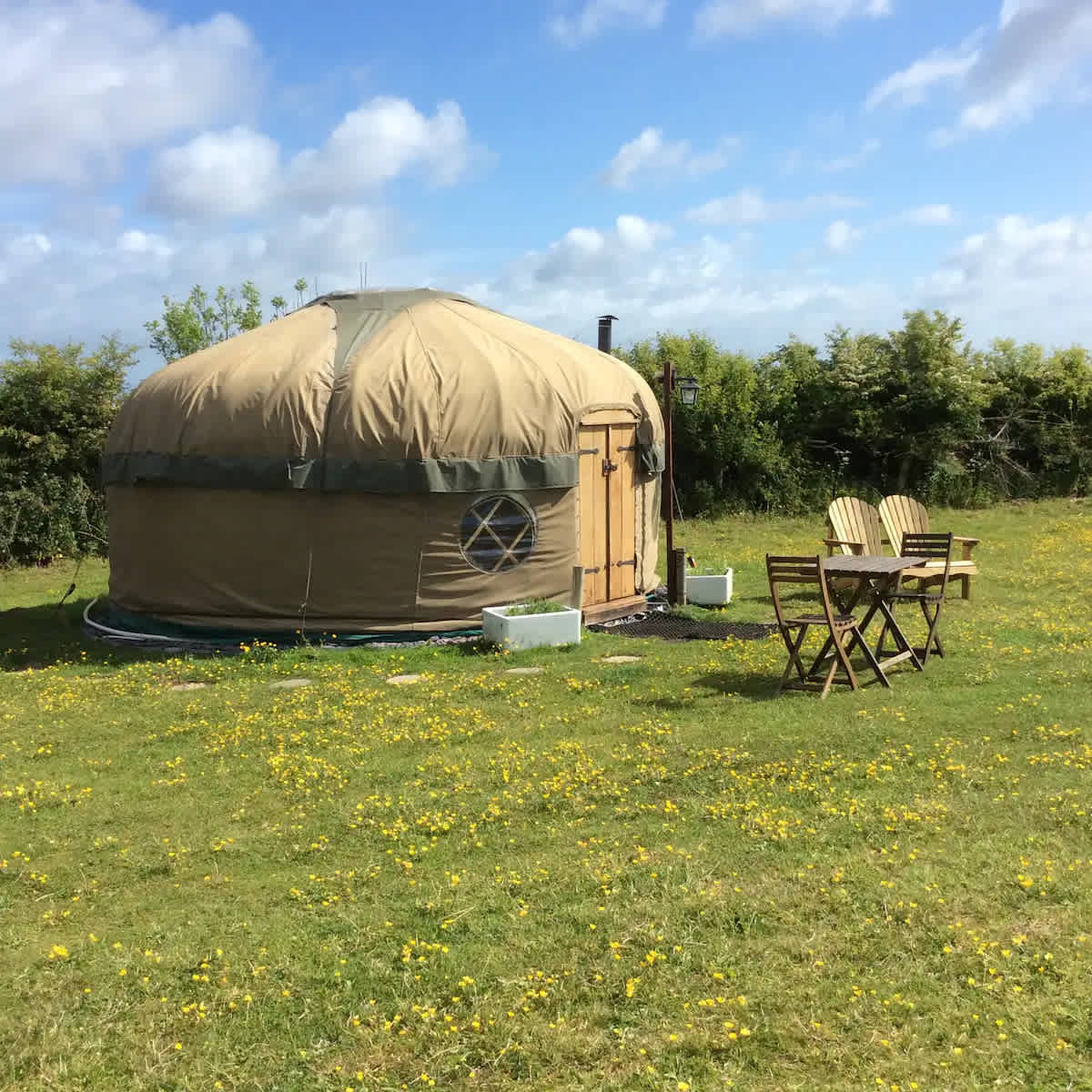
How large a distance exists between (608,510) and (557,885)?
6434mm

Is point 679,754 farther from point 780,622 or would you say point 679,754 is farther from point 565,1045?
point 565,1045

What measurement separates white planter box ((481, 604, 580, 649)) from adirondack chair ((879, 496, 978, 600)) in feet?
11.8

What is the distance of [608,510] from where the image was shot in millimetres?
10312

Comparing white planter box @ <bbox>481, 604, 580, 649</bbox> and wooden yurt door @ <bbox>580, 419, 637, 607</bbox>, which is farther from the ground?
wooden yurt door @ <bbox>580, 419, 637, 607</bbox>

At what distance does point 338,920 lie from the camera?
392 centimetres

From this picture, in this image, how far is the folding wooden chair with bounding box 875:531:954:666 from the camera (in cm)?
751

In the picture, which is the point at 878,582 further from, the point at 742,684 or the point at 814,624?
the point at 742,684

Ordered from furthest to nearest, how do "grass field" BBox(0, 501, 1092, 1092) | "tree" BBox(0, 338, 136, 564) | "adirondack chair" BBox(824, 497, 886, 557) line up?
"tree" BBox(0, 338, 136, 564) < "adirondack chair" BBox(824, 497, 886, 557) < "grass field" BBox(0, 501, 1092, 1092)

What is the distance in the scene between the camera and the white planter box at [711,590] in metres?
10.7

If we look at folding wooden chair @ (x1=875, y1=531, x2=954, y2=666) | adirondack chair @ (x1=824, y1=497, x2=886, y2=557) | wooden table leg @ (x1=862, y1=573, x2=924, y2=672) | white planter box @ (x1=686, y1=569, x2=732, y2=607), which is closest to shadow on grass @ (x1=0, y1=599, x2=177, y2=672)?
A: white planter box @ (x1=686, y1=569, x2=732, y2=607)

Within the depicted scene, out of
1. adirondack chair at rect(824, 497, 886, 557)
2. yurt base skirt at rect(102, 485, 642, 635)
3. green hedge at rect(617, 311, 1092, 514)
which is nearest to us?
yurt base skirt at rect(102, 485, 642, 635)

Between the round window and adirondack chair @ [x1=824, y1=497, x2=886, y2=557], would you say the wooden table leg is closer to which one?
adirondack chair @ [x1=824, y1=497, x2=886, y2=557]

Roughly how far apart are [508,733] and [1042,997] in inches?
144

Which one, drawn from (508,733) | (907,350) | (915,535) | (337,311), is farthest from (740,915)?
(907,350)
